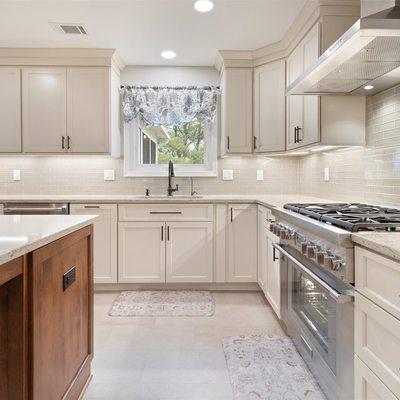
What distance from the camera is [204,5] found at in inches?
104

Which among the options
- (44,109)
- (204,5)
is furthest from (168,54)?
(44,109)

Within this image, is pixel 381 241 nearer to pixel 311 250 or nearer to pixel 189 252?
pixel 311 250

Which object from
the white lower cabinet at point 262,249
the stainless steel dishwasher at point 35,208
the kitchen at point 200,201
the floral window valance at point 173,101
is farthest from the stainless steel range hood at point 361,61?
the stainless steel dishwasher at point 35,208

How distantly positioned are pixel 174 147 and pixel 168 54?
38.7 inches

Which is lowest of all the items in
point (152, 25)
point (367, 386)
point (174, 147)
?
point (367, 386)

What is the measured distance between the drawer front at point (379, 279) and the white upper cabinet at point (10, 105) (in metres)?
3.38

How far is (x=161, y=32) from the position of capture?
3.08m

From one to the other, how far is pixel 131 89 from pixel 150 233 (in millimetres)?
1612

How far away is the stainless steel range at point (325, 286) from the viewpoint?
1347 mm

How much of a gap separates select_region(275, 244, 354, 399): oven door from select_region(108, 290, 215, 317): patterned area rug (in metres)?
0.87

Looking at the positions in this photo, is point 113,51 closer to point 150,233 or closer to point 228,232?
point 150,233

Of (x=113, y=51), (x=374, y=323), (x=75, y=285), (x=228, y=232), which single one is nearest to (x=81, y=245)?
(x=75, y=285)

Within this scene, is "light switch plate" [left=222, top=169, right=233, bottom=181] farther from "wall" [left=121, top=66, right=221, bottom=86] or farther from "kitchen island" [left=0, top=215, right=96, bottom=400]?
"kitchen island" [left=0, top=215, right=96, bottom=400]

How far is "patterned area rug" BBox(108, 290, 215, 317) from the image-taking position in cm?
285
